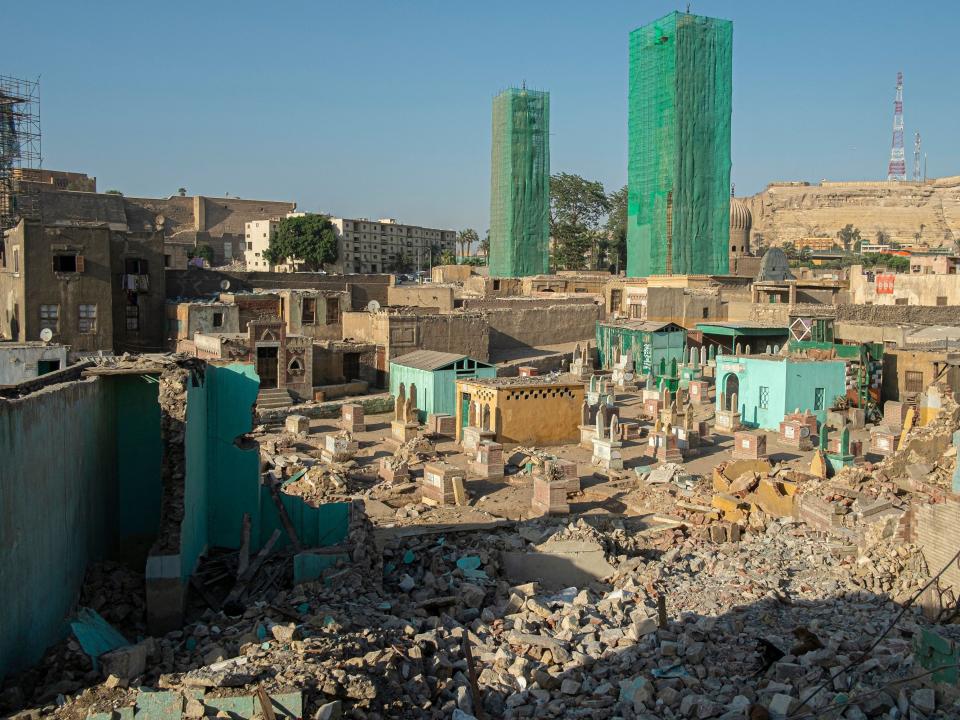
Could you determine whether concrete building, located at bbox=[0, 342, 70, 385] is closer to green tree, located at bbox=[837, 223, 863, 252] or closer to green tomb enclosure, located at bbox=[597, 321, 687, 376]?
green tomb enclosure, located at bbox=[597, 321, 687, 376]

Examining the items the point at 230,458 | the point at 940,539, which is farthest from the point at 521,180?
the point at 940,539

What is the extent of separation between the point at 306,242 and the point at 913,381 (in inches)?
1623

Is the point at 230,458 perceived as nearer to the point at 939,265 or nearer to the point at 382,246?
the point at 939,265

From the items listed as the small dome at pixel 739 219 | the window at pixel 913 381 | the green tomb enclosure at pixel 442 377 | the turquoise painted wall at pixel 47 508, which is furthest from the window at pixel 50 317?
the small dome at pixel 739 219

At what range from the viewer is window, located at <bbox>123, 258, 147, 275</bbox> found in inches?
1330

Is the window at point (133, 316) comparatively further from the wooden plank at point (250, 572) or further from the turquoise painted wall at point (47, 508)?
the turquoise painted wall at point (47, 508)

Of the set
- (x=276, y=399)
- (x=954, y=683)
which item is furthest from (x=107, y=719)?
(x=276, y=399)

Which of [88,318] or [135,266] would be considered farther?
[135,266]

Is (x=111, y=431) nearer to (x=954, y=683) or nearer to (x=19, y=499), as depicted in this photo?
(x=19, y=499)

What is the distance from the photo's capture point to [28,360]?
59.7 ft

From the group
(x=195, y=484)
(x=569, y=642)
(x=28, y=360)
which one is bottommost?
(x=569, y=642)

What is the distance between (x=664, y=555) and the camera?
43.4 ft

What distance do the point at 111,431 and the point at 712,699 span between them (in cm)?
741

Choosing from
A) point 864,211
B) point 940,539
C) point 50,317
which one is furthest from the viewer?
point 864,211
